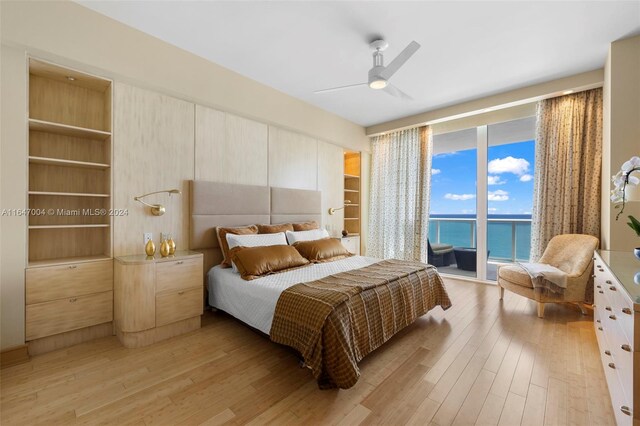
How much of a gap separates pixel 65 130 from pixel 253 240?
197 cm

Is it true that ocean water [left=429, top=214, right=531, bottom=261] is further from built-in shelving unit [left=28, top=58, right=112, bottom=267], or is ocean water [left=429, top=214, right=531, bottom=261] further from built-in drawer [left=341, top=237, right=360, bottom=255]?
built-in shelving unit [left=28, top=58, right=112, bottom=267]

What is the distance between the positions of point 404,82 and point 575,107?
2223mm

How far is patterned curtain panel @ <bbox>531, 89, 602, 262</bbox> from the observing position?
3.40 m

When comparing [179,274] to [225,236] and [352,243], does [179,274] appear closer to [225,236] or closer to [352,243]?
[225,236]

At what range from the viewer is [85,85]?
2.63 m

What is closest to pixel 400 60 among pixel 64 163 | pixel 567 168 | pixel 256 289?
pixel 256 289

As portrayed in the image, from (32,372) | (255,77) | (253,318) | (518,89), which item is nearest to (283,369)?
(253,318)

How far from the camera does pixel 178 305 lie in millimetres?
2635

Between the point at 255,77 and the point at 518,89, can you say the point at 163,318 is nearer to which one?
the point at 255,77

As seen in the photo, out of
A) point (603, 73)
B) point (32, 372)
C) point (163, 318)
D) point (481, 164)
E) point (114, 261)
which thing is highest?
point (603, 73)

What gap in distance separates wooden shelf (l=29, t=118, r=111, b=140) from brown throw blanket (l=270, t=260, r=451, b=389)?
228cm

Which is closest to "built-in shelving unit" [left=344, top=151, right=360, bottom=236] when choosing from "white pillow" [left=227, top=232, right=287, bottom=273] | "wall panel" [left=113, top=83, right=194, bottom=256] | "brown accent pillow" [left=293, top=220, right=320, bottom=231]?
"brown accent pillow" [left=293, top=220, right=320, bottom=231]

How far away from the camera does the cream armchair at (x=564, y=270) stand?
3.01 m

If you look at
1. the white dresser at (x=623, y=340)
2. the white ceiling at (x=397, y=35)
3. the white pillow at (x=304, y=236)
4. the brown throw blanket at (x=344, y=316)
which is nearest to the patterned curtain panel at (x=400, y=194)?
the white ceiling at (x=397, y=35)
